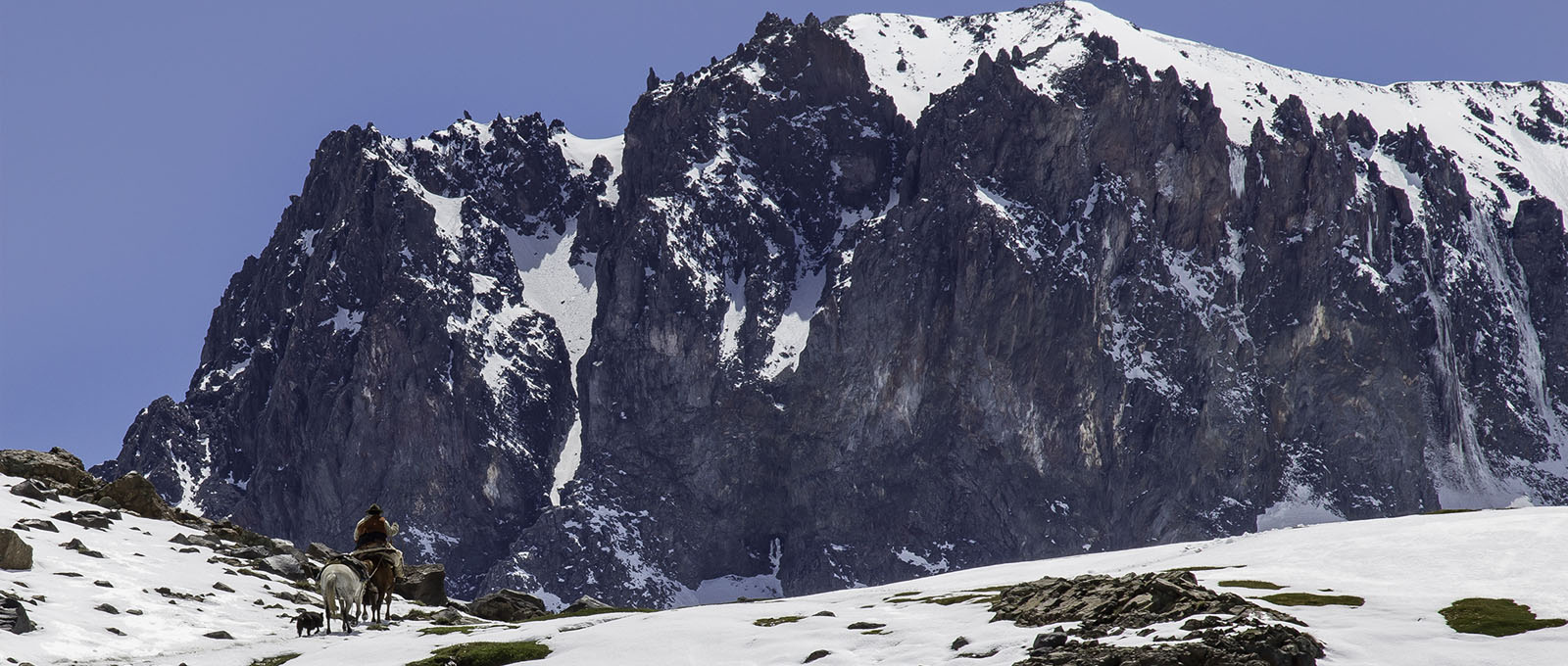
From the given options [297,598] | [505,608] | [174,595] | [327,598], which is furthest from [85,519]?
[327,598]

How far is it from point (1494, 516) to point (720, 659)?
46142mm

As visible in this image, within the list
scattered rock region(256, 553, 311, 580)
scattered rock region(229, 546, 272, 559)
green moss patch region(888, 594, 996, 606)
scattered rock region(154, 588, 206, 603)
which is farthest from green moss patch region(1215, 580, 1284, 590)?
scattered rock region(229, 546, 272, 559)

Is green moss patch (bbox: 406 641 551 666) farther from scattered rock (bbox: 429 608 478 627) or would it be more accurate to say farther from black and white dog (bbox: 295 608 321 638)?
scattered rock (bbox: 429 608 478 627)

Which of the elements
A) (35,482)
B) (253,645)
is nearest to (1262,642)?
(253,645)

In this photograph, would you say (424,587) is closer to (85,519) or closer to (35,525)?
(85,519)

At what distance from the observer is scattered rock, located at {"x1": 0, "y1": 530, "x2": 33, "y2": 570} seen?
184 feet

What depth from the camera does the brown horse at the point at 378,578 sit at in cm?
5534

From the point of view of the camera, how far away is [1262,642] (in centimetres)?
4044

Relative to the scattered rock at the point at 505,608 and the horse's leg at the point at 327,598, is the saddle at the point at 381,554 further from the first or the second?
the scattered rock at the point at 505,608

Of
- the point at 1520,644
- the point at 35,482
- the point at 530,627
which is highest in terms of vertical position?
the point at 35,482

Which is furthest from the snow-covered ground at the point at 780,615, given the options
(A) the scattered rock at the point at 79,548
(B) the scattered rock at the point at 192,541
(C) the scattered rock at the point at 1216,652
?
(C) the scattered rock at the point at 1216,652

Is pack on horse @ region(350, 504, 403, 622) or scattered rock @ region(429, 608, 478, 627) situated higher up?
pack on horse @ region(350, 504, 403, 622)

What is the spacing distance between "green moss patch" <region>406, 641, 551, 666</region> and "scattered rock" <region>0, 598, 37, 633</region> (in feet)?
42.1

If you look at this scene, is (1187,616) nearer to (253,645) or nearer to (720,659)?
(720,659)
